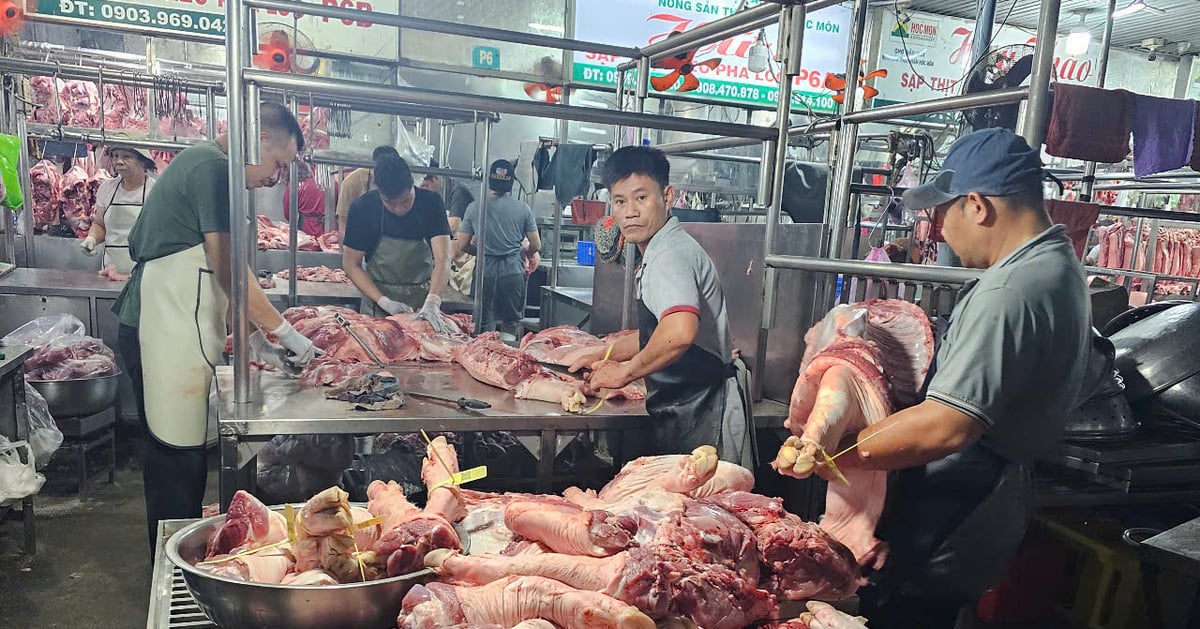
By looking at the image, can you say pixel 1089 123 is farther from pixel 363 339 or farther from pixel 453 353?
pixel 363 339

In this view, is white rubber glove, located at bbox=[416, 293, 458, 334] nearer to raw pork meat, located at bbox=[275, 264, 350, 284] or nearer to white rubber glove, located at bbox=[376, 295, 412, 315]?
white rubber glove, located at bbox=[376, 295, 412, 315]

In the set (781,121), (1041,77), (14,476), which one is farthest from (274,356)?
(1041,77)

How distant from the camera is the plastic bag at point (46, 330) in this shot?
5215 mm

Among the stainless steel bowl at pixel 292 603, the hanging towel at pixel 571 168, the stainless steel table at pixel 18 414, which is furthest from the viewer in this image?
the hanging towel at pixel 571 168

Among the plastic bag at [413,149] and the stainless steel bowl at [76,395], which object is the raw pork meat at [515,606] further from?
the plastic bag at [413,149]

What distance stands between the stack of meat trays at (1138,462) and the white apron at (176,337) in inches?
174

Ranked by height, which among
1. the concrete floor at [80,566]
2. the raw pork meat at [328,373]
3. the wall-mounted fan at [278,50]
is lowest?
the concrete floor at [80,566]

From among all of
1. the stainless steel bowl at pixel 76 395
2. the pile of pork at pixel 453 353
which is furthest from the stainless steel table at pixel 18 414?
the pile of pork at pixel 453 353

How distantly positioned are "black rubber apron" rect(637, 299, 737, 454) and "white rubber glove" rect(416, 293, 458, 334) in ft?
7.03

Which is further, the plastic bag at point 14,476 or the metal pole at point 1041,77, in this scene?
the plastic bag at point 14,476

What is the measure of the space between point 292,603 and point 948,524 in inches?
72.1

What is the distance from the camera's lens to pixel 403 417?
2.99 meters

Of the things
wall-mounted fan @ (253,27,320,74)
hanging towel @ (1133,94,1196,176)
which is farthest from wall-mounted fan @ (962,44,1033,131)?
wall-mounted fan @ (253,27,320,74)

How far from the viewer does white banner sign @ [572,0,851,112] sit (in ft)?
19.2
